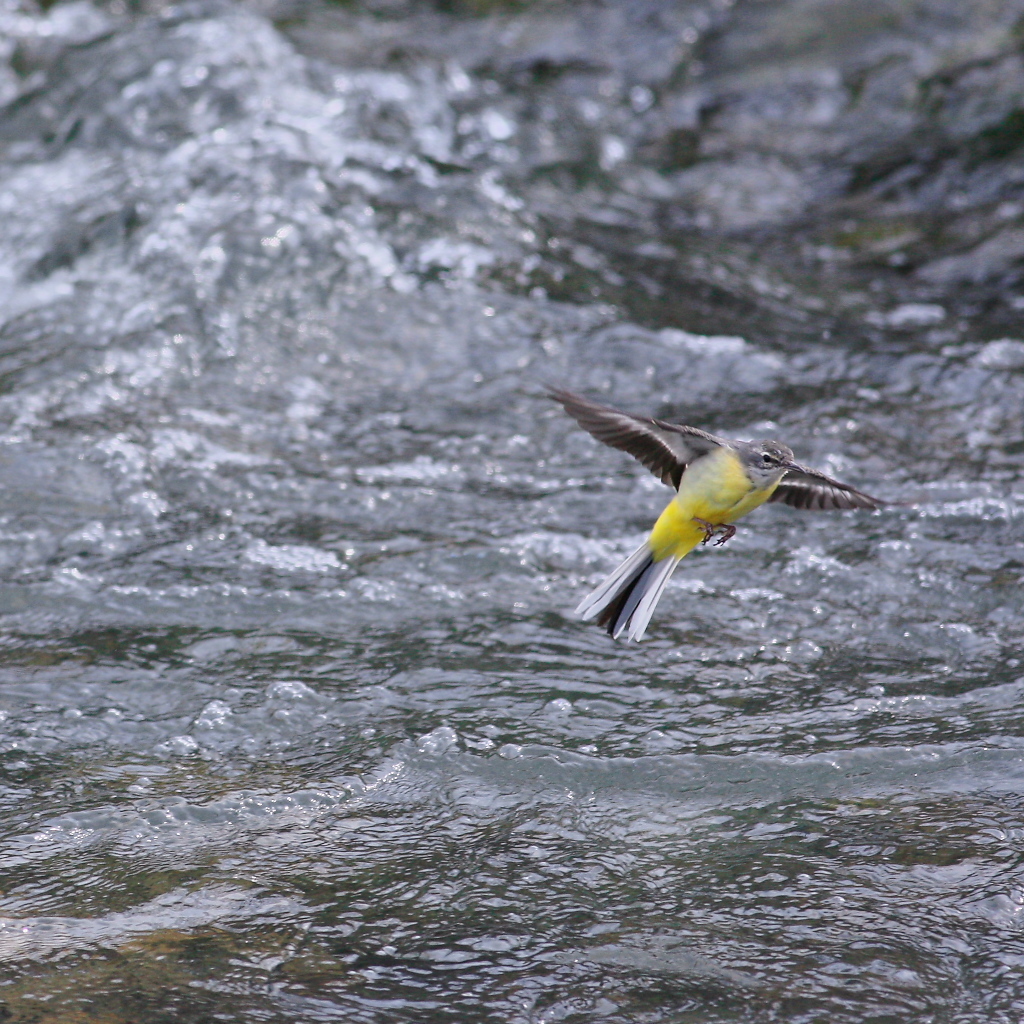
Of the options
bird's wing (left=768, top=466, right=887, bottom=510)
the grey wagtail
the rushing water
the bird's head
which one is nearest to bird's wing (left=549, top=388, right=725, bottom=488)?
the grey wagtail

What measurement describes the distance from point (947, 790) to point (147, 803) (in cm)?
268

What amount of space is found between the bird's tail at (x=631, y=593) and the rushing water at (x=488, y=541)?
41 cm

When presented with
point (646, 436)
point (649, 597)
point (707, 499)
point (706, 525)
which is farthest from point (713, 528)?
point (646, 436)

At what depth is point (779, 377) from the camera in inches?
Answer: 293

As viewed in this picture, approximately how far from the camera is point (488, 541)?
5824 millimetres

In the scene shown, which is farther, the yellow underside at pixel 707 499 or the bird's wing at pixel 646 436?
the yellow underside at pixel 707 499

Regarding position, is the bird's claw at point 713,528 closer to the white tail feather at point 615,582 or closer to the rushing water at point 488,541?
the white tail feather at point 615,582

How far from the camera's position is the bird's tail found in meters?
4.43

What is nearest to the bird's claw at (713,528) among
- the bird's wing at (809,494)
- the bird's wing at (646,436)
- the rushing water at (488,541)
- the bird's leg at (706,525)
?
the bird's leg at (706,525)

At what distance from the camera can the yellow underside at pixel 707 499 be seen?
4.17 metres

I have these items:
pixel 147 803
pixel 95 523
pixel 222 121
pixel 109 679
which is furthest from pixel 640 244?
pixel 147 803

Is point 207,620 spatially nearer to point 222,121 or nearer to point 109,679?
point 109,679

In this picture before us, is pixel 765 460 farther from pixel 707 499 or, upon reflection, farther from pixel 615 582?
pixel 615 582

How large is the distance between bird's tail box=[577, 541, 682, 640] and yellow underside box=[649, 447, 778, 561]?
0.09m
